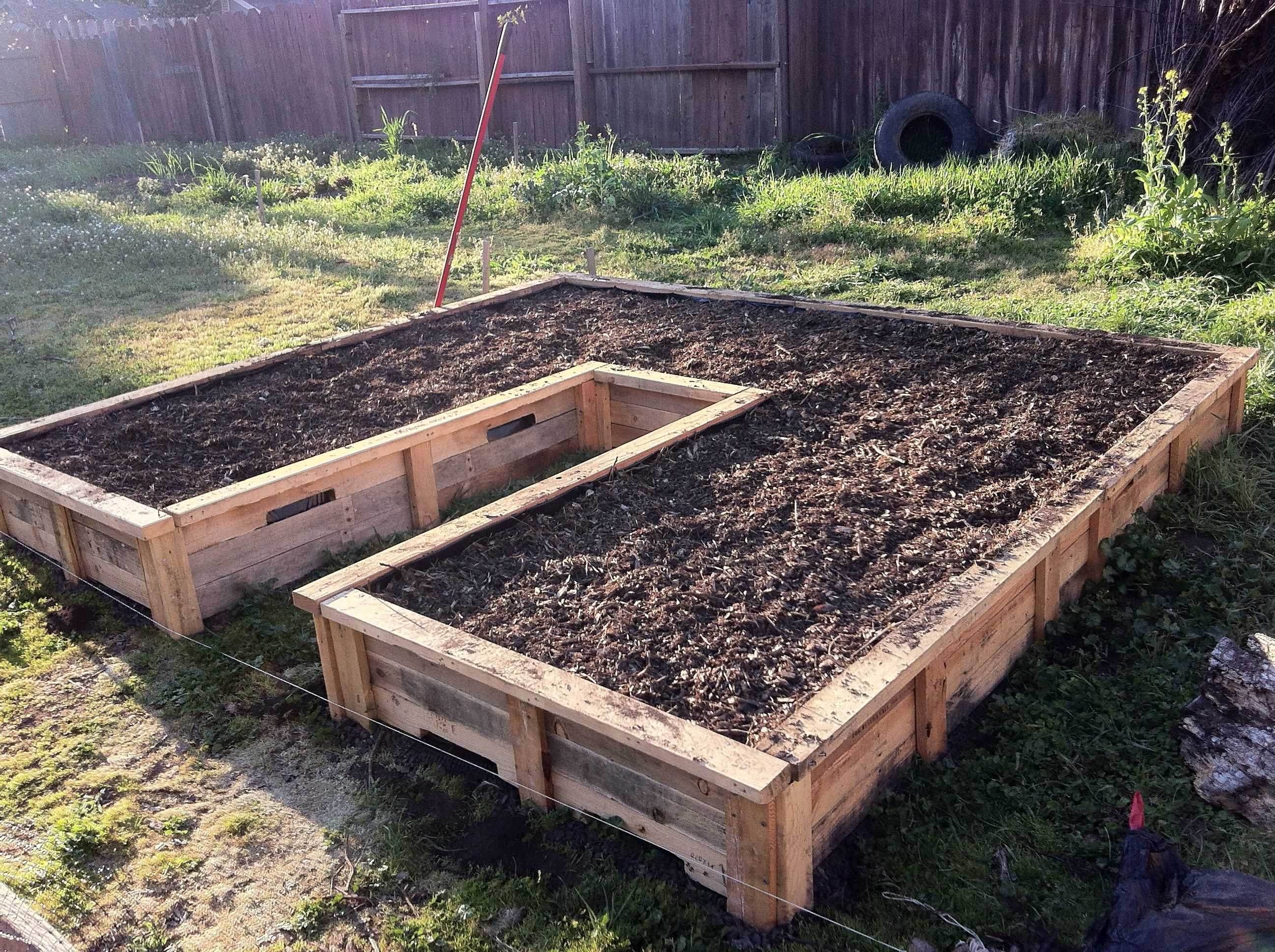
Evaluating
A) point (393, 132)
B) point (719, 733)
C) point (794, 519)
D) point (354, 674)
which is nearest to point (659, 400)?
point (794, 519)

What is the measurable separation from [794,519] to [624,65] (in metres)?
10.4

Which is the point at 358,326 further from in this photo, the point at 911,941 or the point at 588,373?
the point at 911,941

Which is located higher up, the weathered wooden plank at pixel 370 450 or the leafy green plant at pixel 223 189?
the leafy green plant at pixel 223 189

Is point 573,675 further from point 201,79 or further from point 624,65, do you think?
point 201,79

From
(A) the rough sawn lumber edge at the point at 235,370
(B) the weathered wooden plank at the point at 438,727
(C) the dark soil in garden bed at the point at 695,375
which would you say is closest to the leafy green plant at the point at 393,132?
(A) the rough sawn lumber edge at the point at 235,370

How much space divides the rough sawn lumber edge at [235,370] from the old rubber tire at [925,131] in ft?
16.8

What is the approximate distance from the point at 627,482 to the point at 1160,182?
4.92 meters

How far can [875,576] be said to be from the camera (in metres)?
3.28

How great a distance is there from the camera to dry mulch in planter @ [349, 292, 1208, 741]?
9.59 ft

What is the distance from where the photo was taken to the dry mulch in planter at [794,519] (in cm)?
292

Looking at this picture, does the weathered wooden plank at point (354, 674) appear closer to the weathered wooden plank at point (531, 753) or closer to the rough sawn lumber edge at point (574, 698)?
the rough sawn lumber edge at point (574, 698)

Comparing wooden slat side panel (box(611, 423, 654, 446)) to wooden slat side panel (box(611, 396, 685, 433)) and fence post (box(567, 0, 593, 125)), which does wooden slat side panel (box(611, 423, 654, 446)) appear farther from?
fence post (box(567, 0, 593, 125))

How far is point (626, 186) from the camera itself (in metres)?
10.7

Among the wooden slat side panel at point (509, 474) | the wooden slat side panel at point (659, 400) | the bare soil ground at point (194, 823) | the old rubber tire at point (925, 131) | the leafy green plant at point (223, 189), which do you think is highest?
the old rubber tire at point (925, 131)
